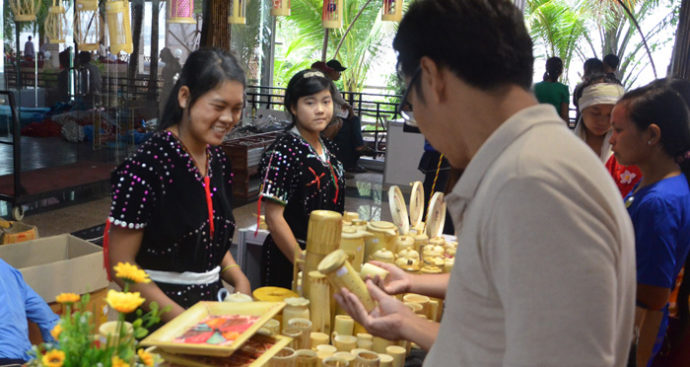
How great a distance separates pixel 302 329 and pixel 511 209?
100cm

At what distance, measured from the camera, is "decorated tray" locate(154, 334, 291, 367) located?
1.33 meters

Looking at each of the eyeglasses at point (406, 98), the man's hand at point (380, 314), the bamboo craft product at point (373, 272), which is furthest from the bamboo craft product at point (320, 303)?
the eyeglasses at point (406, 98)

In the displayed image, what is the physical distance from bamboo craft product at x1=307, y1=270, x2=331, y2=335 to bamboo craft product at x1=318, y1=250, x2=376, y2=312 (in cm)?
34

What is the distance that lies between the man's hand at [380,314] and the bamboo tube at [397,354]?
0.30m

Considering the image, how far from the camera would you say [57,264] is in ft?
9.64

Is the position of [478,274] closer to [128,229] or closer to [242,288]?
[128,229]

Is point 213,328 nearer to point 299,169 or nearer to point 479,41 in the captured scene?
point 479,41

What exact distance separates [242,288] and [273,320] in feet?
1.56

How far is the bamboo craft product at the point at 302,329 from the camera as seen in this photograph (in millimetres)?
1651

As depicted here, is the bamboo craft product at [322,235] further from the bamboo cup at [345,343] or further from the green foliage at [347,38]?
the green foliage at [347,38]

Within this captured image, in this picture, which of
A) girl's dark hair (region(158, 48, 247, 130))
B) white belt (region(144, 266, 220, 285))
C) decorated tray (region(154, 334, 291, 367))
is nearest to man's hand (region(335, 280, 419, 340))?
decorated tray (region(154, 334, 291, 367))

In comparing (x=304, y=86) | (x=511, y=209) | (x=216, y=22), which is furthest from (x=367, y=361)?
(x=216, y=22)

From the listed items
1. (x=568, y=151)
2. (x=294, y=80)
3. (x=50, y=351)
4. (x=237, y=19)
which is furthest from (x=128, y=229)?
(x=237, y=19)

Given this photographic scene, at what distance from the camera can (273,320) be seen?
1652 mm
